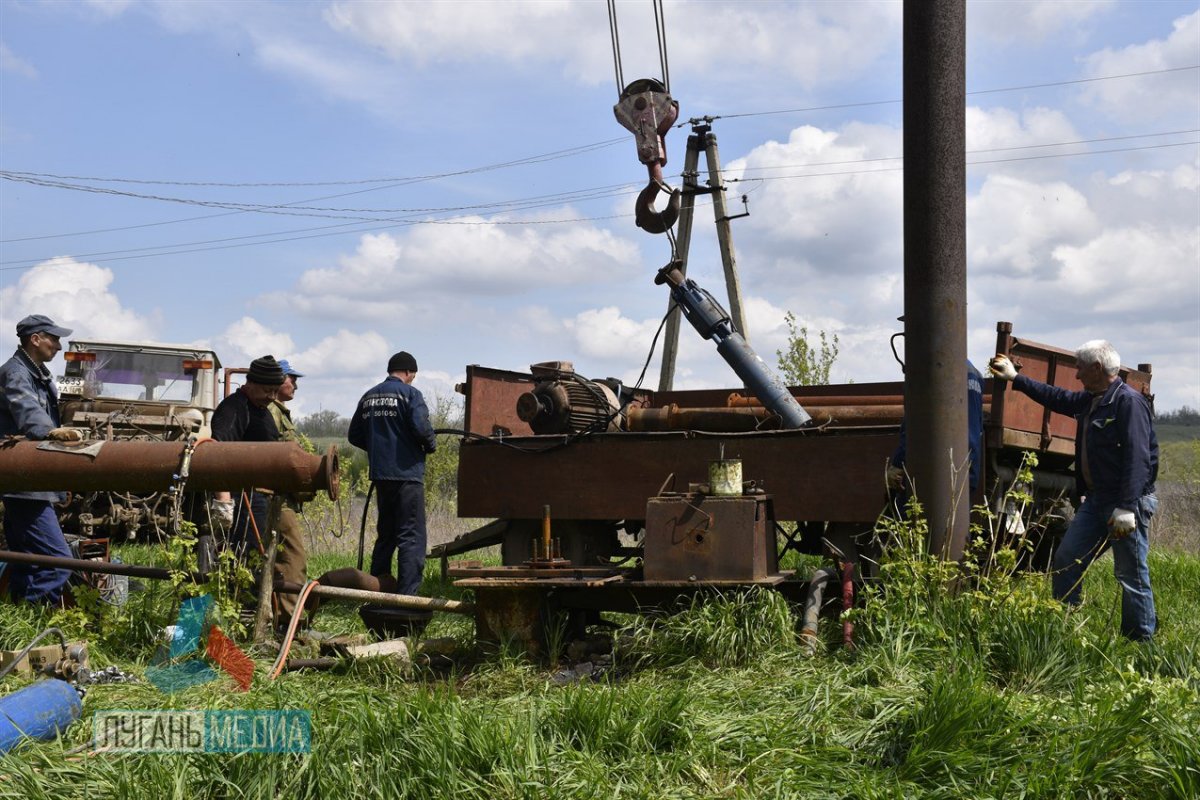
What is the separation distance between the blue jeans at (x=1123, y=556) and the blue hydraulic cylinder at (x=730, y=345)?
232cm

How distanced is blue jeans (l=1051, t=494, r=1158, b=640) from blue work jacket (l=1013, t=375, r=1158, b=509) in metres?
0.10

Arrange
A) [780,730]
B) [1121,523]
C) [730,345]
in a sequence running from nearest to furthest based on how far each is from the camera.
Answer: [780,730] → [1121,523] → [730,345]

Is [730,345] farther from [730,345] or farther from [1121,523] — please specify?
[1121,523]

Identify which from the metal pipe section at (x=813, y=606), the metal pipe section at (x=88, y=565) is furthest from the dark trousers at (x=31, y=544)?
the metal pipe section at (x=813, y=606)

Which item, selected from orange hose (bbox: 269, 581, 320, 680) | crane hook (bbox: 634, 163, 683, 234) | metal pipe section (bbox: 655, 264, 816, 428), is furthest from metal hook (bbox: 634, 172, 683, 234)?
orange hose (bbox: 269, 581, 320, 680)

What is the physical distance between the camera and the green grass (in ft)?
11.5

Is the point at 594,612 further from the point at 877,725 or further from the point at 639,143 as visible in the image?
the point at 639,143

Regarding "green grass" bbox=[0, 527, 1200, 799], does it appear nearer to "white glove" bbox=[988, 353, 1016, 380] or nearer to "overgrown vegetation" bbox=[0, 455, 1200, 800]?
"overgrown vegetation" bbox=[0, 455, 1200, 800]

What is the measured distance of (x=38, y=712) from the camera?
13.4 ft

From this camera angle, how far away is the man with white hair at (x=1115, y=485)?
5.82 m

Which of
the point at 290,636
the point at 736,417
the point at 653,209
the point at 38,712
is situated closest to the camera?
the point at 38,712

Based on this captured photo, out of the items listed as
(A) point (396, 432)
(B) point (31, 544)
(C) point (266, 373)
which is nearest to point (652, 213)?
(A) point (396, 432)

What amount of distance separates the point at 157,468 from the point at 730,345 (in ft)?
A: 13.7

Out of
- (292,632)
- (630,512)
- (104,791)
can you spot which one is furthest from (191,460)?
(630,512)
